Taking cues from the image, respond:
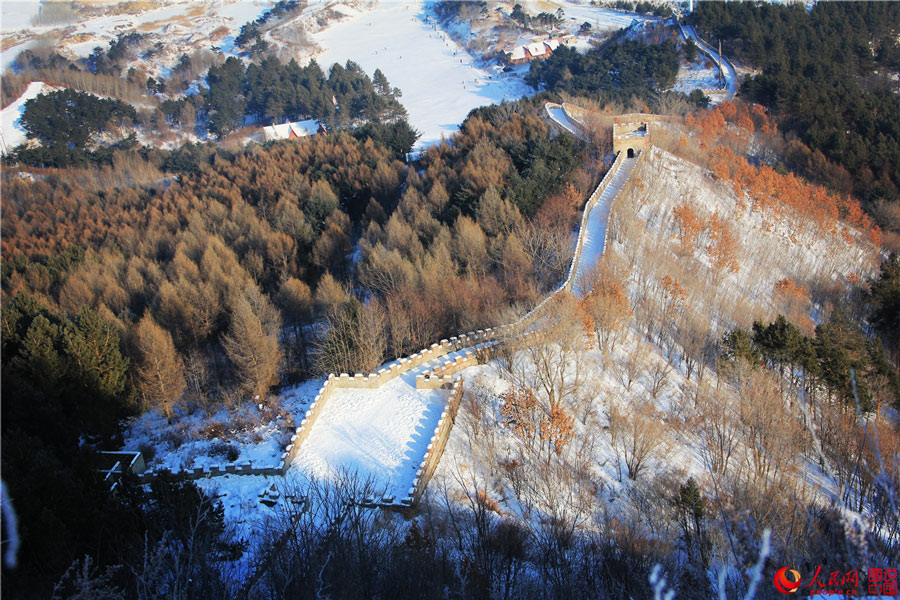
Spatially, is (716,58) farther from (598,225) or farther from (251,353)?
(251,353)

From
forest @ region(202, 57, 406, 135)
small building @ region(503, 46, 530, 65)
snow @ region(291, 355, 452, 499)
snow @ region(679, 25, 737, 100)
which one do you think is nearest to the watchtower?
snow @ region(679, 25, 737, 100)

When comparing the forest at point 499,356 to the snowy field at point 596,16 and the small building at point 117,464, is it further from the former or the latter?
the snowy field at point 596,16

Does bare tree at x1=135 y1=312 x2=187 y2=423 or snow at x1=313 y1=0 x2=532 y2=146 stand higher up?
bare tree at x1=135 y1=312 x2=187 y2=423

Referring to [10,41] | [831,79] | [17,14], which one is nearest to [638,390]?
[831,79]

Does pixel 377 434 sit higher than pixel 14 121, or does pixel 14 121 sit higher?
pixel 377 434

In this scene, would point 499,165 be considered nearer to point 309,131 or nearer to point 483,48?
point 309,131

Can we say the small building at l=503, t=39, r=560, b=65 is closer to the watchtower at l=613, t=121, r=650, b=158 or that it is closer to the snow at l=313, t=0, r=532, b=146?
the snow at l=313, t=0, r=532, b=146
